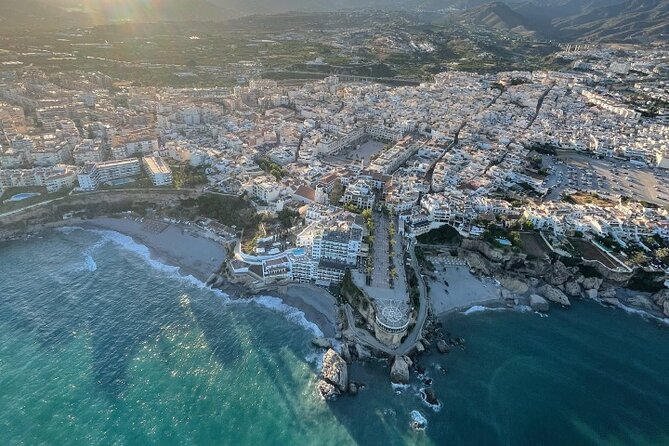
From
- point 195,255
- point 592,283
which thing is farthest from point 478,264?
point 195,255

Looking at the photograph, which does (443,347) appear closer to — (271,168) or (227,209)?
(227,209)

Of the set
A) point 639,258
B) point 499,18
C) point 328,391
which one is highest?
point 499,18

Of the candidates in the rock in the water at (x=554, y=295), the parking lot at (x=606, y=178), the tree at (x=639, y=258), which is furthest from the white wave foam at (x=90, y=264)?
the tree at (x=639, y=258)

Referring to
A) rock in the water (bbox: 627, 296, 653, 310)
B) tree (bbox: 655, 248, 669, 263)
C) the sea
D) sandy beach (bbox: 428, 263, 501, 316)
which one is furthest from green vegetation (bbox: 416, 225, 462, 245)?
tree (bbox: 655, 248, 669, 263)

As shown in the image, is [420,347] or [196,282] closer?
[420,347]

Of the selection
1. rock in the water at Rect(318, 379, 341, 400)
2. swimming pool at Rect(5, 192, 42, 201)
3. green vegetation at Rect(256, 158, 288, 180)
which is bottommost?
Result: rock in the water at Rect(318, 379, 341, 400)

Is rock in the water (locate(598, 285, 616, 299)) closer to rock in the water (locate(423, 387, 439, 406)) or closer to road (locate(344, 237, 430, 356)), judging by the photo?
road (locate(344, 237, 430, 356))
